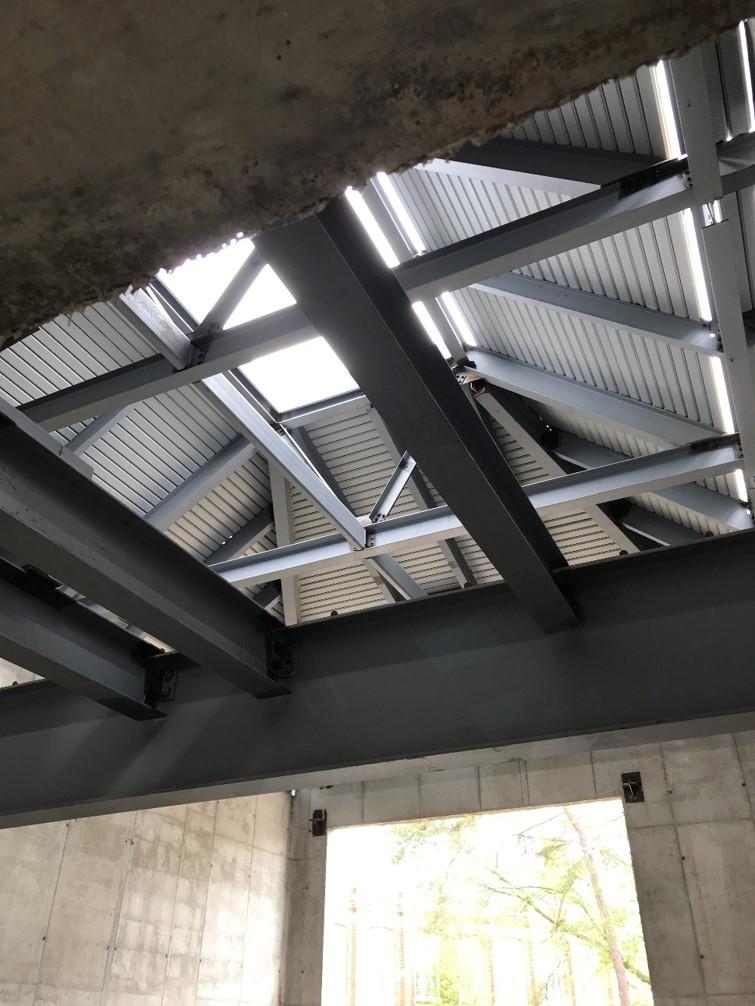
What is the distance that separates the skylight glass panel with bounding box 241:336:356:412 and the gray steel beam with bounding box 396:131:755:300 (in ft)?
9.46

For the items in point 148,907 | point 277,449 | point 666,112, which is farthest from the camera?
point 148,907

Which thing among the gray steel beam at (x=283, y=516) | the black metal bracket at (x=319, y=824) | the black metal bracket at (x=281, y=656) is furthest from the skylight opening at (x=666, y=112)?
the black metal bracket at (x=319, y=824)

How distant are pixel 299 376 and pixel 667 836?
7.78 m

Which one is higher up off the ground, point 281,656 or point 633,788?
point 633,788

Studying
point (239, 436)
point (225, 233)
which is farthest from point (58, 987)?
point (225, 233)

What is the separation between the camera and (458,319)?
745cm

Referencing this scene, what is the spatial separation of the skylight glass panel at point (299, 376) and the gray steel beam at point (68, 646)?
3986 millimetres

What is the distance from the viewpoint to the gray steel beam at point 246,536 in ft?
34.2

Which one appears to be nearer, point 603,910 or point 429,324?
point 429,324

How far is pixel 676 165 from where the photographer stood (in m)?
4.33

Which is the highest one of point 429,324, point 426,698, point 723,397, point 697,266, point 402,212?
point 402,212

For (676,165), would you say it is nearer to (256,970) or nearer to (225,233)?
(225,233)

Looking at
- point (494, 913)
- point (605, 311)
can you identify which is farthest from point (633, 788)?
point (494, 913)

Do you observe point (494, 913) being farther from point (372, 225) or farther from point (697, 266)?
point (697, 266)
